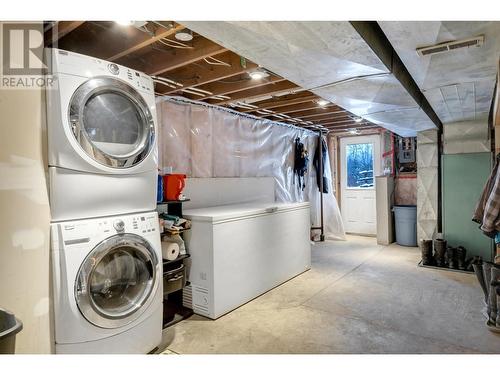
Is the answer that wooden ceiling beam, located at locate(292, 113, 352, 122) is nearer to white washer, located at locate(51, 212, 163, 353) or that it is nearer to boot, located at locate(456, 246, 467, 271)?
boot, located at locate(456, 246, 467, 271)

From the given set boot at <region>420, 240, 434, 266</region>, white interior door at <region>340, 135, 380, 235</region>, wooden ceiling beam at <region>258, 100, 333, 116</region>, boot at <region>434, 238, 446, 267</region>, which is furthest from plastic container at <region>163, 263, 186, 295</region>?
white interior door at <region>340, 135, 380, 235</region>

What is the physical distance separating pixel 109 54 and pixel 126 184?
1124 millimetres

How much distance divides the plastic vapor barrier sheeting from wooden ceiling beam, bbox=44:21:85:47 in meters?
1.25

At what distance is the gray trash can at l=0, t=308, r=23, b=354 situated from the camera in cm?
140

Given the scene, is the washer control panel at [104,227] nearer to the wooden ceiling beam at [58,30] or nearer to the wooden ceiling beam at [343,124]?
the wooden ceiling beam at [58,30]

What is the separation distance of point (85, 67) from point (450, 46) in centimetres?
218

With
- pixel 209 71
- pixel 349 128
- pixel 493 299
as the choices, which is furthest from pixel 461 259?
pixel 209 71

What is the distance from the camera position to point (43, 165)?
5.65ft

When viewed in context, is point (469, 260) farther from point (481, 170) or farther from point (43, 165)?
point (43, 165)

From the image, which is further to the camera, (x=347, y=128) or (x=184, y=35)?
(x=347, y=128)

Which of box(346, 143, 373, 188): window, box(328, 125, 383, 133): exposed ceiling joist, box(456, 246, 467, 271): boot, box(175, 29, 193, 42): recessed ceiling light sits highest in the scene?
box(175, 29, 193, 42): recessed ceiling light

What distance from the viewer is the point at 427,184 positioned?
5.04 metres

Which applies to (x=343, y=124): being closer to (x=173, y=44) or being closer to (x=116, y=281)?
(x=173, y=44)
